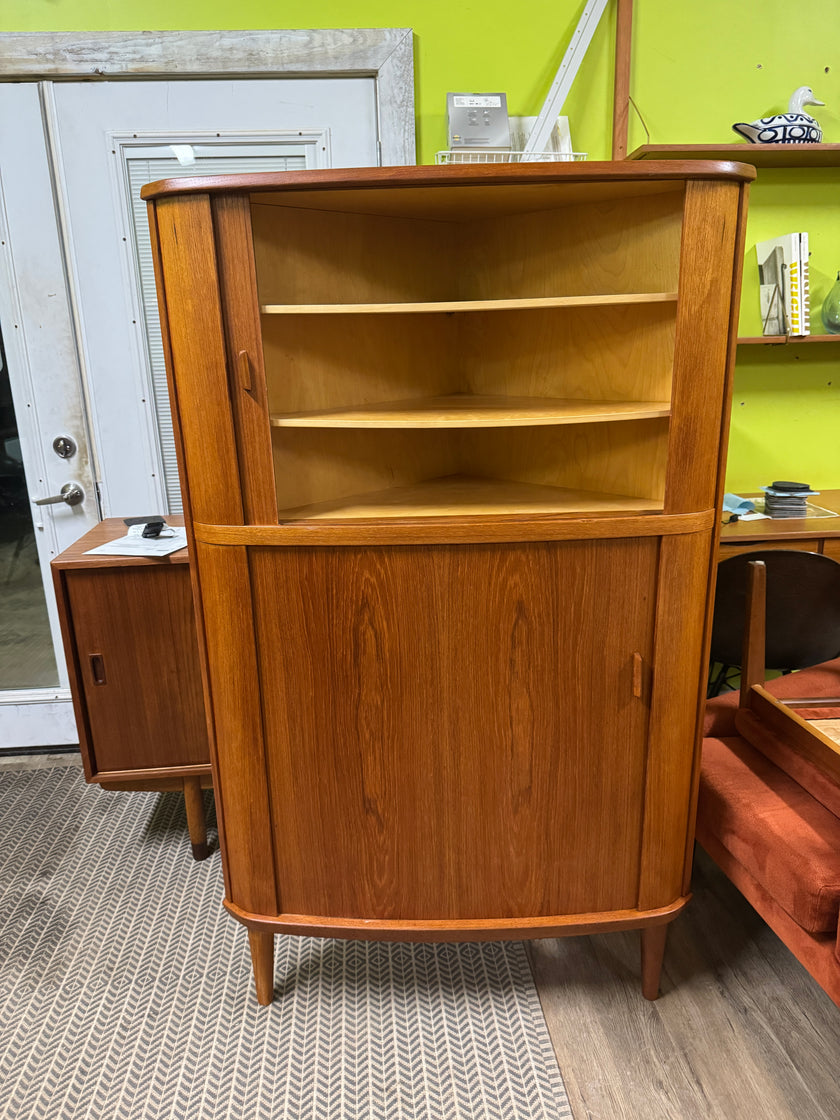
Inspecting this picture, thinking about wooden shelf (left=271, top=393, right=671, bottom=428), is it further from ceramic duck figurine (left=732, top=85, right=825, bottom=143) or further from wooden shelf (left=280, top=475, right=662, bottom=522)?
ceramic duck figurine (left=732, top=85, right=825, bottom=143)

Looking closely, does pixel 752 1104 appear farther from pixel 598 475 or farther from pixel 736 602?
pixel 598 475

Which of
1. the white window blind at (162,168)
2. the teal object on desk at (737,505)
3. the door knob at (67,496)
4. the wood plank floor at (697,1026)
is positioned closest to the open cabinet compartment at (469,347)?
the white window blind at (162,168)

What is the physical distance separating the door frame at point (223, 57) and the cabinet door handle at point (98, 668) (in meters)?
1.59

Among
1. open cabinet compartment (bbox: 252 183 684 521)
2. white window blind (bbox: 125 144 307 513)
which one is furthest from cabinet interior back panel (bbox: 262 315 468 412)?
white window blind (bbox: 125 144 307 513)

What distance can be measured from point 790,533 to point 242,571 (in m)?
1.58

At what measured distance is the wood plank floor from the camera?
1470mm

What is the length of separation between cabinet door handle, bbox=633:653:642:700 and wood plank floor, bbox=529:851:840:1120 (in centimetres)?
75

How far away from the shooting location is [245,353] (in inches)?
51.8

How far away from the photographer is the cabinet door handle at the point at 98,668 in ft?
6.43

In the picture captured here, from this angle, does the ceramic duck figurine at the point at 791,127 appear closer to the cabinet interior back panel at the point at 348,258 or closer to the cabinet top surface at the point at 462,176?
the cabinet interior back panel at the point at 348,258

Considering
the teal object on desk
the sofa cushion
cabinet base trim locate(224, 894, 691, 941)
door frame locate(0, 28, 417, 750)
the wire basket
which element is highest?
door frame locate(0, 28, 417, 750)

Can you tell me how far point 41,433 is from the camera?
8.21 ft

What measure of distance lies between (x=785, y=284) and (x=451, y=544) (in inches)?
66.2

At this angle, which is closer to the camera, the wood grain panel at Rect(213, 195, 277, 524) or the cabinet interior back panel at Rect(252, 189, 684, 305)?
the wood grain panel at Rect(213, 195, 277, 524)
